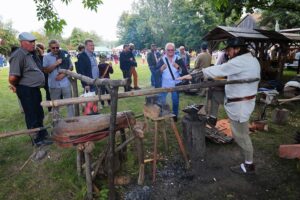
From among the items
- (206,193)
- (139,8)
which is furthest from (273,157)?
(139,8)

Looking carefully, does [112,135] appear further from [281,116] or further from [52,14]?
[281,116]

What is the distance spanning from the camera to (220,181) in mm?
3861

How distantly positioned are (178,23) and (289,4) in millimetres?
35869

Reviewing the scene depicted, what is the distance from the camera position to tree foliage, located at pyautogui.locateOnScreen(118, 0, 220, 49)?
1479 inches

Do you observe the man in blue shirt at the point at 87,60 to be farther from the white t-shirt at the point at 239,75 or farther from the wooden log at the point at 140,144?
the white t-shirt at the point at 239,75

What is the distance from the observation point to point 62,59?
555cm

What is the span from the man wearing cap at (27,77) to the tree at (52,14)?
49 cm

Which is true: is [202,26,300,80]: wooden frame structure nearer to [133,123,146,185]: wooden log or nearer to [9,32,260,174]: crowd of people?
[9,32,260,174]: crowd of people

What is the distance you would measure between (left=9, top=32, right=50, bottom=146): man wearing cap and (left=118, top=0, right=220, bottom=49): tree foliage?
32.3 m

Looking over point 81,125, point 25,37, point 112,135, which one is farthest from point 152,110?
point 25,37

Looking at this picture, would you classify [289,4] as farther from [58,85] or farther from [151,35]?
[151,35]

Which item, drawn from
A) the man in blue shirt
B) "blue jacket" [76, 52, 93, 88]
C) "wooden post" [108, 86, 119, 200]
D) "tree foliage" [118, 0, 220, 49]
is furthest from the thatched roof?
"tree foliage" [118, 0, 220, 49]

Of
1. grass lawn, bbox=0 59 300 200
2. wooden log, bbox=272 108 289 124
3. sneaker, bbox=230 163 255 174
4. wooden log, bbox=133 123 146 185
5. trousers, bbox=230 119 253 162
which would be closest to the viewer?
wooden log, bbox=133 123 146 185

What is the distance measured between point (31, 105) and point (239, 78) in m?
3.74
